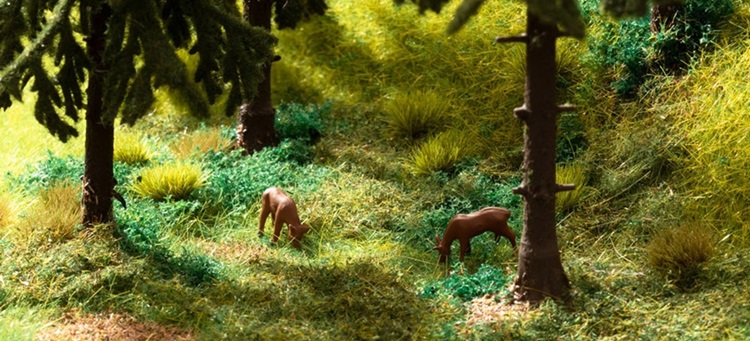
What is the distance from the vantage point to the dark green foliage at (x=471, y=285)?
24.7 ft

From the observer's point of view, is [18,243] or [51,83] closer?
[51,83]

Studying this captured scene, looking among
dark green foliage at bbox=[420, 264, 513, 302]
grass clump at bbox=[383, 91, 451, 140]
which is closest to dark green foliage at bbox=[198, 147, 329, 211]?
grass clump at bbox=[383, 91, 451, 140]

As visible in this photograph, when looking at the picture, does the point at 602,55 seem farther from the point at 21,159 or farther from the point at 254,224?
the point at 21,159

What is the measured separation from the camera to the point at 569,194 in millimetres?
9039

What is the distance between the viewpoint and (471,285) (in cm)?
758

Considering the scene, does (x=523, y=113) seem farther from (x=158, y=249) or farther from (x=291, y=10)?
(x=291, y=10)

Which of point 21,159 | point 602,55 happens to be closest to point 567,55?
point 602,55

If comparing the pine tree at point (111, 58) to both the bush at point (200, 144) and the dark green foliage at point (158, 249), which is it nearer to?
the dark green foliage at point (158, 249)

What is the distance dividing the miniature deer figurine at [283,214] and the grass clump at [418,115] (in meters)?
2.33

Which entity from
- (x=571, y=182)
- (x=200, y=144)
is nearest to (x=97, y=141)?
(x=200, y=144)

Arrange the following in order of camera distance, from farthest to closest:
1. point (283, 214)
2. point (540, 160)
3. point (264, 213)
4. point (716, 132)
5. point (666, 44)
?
point (666, 44) < point (716, 132) < point (264, 213) < point (283, 214) < point (540, 160)

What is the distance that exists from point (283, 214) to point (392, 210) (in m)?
1.15

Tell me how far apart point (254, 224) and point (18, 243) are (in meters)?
2.02

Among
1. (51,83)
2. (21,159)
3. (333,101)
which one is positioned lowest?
(21,159)
